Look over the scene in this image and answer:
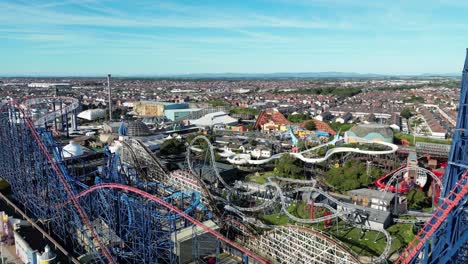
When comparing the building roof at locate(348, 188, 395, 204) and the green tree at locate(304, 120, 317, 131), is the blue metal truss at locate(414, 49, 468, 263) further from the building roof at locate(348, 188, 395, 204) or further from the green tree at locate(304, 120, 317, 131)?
the green tree at locate(304, 120, 317, 131)

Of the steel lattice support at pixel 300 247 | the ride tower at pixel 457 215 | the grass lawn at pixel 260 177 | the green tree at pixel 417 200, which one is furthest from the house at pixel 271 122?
the ride tower at pixel 457 215

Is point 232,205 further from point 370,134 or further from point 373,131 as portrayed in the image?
point 373,131

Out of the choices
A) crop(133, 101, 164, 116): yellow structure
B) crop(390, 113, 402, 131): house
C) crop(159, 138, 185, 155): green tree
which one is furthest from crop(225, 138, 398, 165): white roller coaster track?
crop(133, 101, 164, 116): yellow structure

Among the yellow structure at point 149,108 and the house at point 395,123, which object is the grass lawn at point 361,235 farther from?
the yellow structure at point 149,108

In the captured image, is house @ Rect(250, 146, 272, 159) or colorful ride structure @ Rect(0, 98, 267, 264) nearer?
colorful ride structure @ Rect(0, 98, 267, 264)

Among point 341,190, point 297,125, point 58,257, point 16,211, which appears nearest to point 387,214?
point 341,190

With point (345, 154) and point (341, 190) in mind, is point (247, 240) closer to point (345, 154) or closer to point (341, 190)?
point (341, 190)
